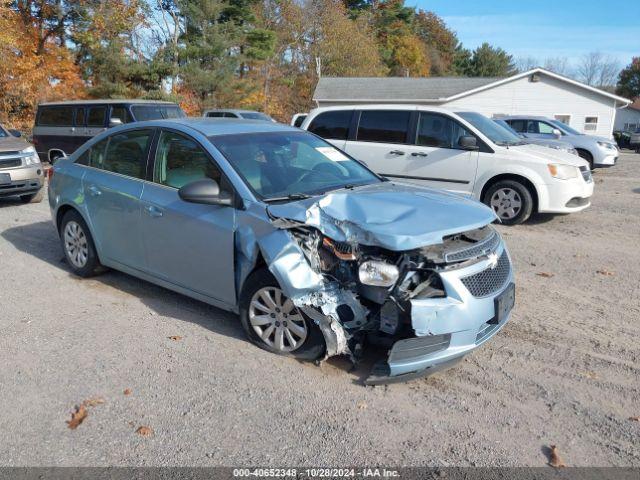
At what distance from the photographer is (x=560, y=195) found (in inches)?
338

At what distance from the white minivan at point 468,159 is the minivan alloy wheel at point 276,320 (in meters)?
4.86

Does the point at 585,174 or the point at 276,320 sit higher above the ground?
the point at 585,174

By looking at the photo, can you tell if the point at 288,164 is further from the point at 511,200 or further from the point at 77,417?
the point at 511,200

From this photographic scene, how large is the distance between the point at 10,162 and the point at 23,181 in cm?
38

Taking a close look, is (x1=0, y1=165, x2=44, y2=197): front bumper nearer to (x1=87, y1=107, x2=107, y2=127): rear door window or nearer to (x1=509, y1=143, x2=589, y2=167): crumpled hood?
(x1=87, y1=107, x2=107, y2=127): rear door window

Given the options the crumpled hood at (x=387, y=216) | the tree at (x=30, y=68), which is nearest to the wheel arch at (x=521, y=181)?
the crumpled hood at (x=387, y=216)

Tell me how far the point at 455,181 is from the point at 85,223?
5645 millimetres

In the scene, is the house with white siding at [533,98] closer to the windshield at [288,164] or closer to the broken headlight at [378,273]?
the windshield at [288,164]

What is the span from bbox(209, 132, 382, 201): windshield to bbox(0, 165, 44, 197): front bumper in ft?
22.1

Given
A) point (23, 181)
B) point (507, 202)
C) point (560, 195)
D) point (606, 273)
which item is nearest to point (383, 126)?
point (507, 202)

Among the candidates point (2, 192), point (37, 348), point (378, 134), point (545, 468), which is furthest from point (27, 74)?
point (545, 468)

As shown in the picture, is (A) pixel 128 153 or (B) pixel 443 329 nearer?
(B) pixel 443 329

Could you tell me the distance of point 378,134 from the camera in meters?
9.77

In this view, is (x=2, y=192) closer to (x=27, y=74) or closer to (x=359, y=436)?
(x=359, y=436)
